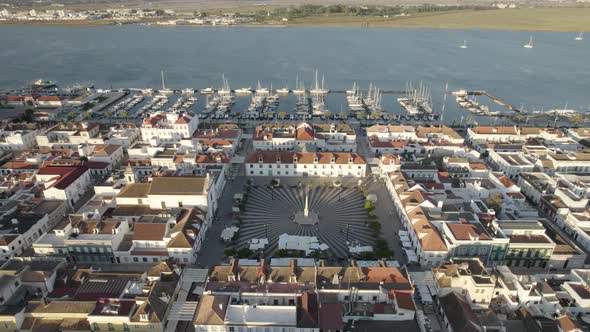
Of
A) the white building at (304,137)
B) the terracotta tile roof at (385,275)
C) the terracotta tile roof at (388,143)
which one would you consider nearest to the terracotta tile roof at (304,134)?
the white building at (304,137)

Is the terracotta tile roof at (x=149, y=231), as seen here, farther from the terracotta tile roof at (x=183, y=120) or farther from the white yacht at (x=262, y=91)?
the white yacht at (x=262, y=91)

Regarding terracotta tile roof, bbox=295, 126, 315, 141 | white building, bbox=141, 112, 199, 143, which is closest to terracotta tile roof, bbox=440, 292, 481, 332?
terracotta tile roof, bbox=295, 126, 315, 141

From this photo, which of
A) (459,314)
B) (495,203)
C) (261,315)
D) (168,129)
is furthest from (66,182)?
(495,203)

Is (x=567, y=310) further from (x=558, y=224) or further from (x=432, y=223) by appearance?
(x=558, y=224)

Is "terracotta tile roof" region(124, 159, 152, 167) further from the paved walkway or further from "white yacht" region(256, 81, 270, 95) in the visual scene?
"white yacht" region(256, 81, 270, 95)

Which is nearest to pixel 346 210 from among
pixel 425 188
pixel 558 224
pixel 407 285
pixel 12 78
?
pixel 425 188

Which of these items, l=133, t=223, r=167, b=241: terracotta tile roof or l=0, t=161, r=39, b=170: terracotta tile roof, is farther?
l=0, t=161, r=39, b=170: terracotta tile roof
